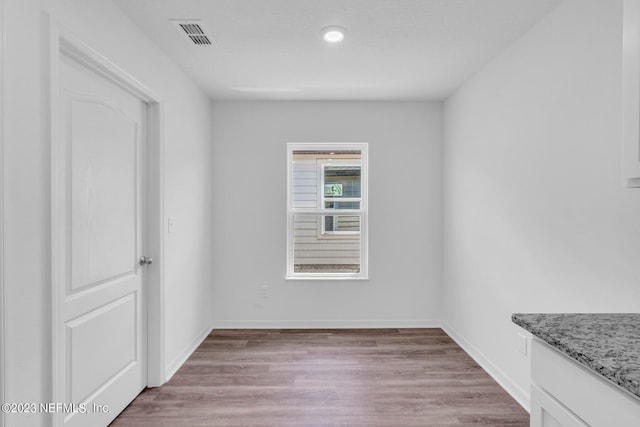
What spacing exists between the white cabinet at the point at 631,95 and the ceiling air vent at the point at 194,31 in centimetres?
212

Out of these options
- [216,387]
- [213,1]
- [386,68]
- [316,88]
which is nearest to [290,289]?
[216,387]

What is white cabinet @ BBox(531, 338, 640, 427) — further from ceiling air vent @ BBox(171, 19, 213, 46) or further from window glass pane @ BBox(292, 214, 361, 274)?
window glass pane @ BBox(292, 214, 361, 274)

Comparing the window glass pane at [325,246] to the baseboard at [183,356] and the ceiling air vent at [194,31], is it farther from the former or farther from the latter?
the ceiling air vent at [194,31]

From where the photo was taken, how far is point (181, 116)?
120 inches

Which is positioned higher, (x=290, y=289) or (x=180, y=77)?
(x=180, y=77)

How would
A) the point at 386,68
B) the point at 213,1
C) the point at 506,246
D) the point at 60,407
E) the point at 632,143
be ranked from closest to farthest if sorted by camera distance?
the point at 632,143
the point at 60,407
the point at 213,1
the point at 506,246
the point at 386,68

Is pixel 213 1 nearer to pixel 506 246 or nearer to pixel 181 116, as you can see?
pixel 181 116

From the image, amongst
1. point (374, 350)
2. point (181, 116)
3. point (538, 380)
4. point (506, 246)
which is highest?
point (181, 116)

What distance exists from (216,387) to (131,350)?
642 mm

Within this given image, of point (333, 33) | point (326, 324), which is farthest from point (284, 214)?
point (333, 33)

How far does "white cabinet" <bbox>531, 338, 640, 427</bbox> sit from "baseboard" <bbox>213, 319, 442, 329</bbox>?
9.04 feet

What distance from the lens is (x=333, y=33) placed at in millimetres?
2406

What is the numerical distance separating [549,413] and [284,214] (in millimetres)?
3067

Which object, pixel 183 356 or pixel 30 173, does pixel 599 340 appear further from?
pixel 183 356
